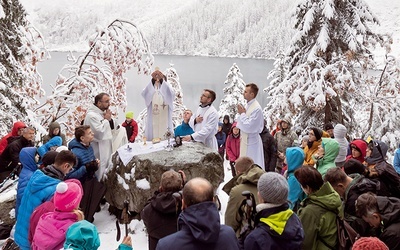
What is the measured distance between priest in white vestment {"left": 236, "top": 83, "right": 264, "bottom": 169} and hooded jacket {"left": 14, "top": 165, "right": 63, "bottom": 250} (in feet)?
10.8

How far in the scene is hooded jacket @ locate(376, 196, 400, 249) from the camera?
3.00 m

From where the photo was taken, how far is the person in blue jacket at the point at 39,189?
388 centimetres

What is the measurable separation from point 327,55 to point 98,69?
7.85 m

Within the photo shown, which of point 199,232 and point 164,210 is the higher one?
point 199,232

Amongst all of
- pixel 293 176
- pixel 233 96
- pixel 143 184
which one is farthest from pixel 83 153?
pixel 233 96

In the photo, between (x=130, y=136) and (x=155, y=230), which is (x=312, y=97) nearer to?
(x=130, y=136)

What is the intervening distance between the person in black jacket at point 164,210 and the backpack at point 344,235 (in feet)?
4.56

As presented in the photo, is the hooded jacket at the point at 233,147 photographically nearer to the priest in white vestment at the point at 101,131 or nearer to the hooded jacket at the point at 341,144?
the hooded jacket at the point at 341,144

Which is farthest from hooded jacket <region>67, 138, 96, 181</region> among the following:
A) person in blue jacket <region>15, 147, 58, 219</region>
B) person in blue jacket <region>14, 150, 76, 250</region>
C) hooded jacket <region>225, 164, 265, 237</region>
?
hooded jacket <region>225, 164, 265, 237</region>

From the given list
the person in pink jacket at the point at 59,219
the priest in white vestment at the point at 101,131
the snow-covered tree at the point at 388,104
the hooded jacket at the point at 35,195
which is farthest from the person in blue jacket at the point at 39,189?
the snow-covered tree at the point at 388,104

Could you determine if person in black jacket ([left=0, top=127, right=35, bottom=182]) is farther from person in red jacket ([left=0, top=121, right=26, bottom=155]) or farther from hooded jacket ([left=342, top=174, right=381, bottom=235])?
hooded jacket ([left=342, top=174, right=381, bottom=235])

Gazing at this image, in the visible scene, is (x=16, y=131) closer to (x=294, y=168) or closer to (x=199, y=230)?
(x=294, y=168)

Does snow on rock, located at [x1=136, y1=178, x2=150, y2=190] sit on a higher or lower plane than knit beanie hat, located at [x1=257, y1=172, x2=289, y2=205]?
lower

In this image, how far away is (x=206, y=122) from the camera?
666 centimetres
